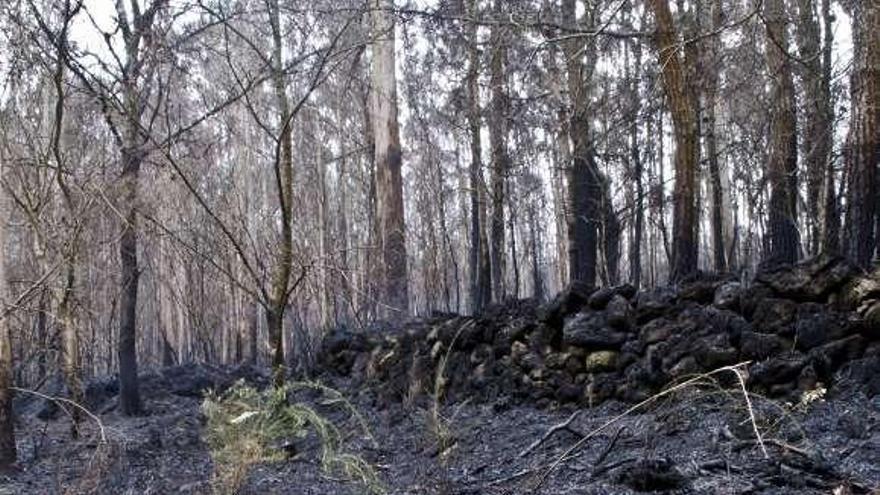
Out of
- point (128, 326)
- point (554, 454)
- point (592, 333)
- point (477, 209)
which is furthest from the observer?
point (477, 209)

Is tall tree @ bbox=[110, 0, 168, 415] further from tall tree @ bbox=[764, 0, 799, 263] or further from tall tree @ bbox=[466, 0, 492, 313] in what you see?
tall tree @ bbox=[764, 0, 799, 263]

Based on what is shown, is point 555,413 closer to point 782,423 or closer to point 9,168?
point 782,423

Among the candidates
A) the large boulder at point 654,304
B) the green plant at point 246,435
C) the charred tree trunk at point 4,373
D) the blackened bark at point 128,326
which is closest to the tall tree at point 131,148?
the blackened bark at point 128,326

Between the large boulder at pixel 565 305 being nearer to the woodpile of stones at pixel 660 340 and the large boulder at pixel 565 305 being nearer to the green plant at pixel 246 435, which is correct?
the woodpile of stones at pixel 660 340

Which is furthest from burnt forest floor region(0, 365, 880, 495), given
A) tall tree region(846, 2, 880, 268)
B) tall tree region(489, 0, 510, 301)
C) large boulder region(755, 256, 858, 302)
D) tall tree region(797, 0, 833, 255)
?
tall tree region(489, 0, 510, 301)

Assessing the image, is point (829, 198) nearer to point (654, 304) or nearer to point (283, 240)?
point (654, 304)

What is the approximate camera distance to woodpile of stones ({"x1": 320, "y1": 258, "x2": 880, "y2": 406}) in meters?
5.89

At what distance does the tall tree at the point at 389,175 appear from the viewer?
1298 centimetres

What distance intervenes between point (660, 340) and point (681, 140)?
2.15 metres

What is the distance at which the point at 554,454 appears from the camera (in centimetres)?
584

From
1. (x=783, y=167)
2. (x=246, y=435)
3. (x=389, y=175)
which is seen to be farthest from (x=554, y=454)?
(x=389, y=175)

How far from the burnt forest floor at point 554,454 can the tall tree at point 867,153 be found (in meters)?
1.56

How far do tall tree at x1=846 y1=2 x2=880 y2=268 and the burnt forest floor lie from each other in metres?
1.56

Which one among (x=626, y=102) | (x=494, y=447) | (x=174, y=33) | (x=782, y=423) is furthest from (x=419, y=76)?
(x=782, y=423)
